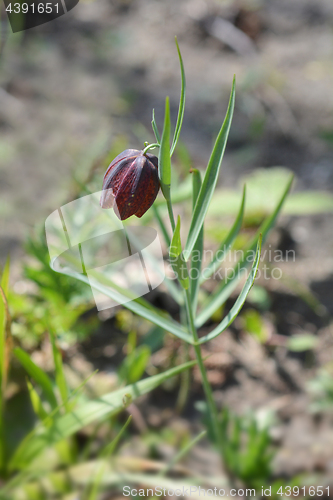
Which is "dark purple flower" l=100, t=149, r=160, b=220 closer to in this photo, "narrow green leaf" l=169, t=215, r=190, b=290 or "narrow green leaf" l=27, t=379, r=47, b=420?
"narrow green leaf" l=169, t=215, r=190, b=290

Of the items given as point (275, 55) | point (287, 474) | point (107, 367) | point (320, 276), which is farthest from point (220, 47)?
point (287, 474)

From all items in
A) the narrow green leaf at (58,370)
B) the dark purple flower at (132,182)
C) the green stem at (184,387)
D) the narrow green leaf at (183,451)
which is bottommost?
the green stem at (184,387)

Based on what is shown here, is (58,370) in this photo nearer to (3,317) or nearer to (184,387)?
(3,317)

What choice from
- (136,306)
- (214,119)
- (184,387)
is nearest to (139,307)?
(136,306)

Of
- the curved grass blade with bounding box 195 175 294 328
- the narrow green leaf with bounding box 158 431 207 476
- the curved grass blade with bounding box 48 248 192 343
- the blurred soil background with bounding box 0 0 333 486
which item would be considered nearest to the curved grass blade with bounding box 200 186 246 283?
the curved grass blade with bounding box 195 175 294 328

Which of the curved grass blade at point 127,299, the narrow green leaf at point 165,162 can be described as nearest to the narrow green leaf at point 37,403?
the curved grass blade at point 127,299

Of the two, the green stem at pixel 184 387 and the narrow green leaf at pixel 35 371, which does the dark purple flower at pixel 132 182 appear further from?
the green stem at pixel 184 387
